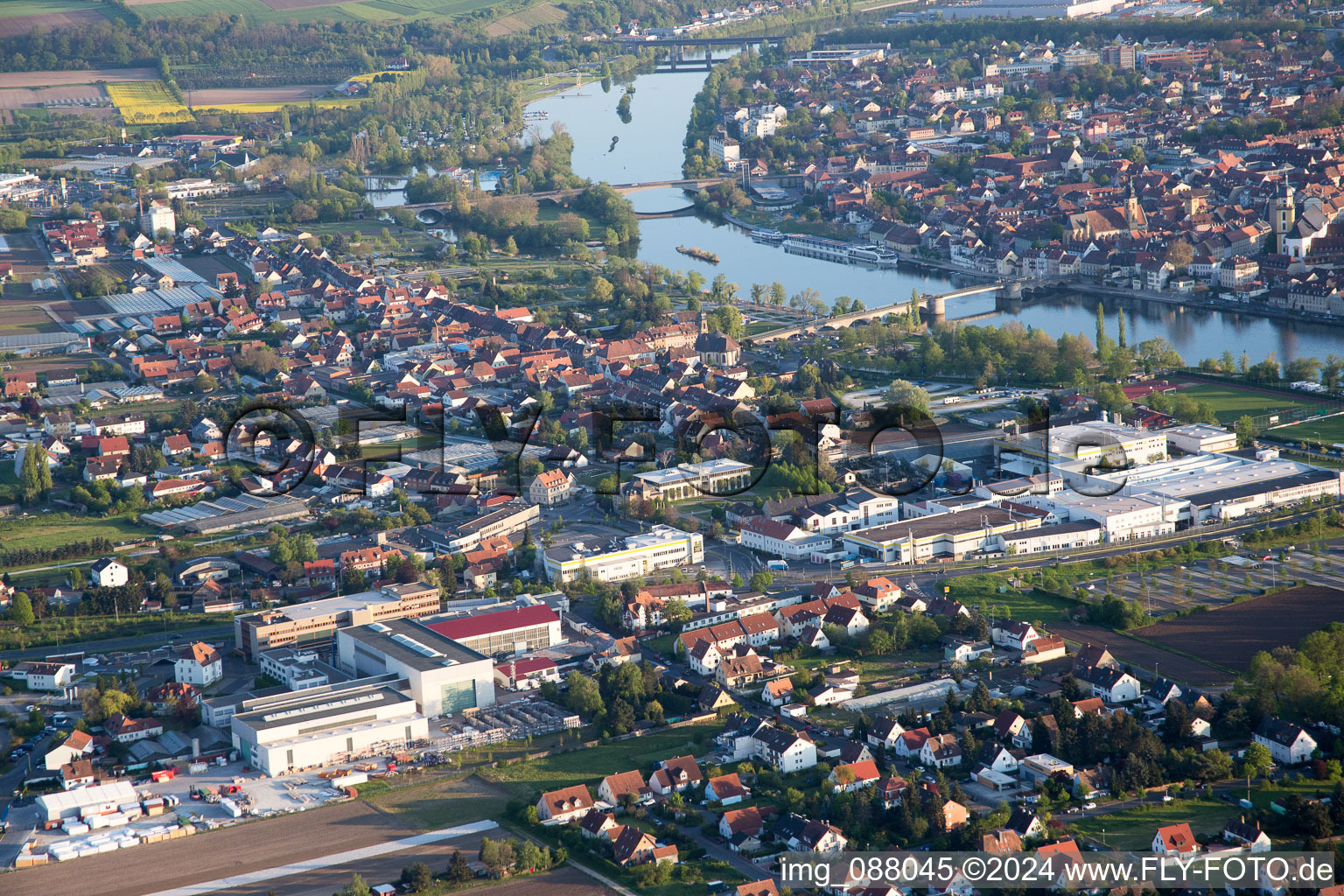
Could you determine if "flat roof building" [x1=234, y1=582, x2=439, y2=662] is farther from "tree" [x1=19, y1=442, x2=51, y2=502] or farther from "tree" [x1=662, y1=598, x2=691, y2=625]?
"tree" [x1=19, y1=442, x2=51, y2=502]

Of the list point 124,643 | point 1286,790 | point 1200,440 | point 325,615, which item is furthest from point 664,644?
point 1200,440

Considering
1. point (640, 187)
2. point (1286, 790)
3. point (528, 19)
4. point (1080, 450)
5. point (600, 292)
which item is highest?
point (528, 19)

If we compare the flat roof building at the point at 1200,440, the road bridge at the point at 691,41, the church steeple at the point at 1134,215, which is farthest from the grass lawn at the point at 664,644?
the road bridge at the point at 691,41

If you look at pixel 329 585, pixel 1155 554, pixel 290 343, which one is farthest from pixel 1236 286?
pixel 329 585

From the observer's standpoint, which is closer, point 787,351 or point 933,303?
point 787,351

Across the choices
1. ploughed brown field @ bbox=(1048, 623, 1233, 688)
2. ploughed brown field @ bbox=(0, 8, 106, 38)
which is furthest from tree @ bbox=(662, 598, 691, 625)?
ploughed brown field @ bbox=(0, 8, 106, 38)

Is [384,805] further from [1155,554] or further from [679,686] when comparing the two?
[1155,554]

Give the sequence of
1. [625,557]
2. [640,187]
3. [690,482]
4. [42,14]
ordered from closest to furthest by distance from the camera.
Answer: [625,557], [690,482], [640,187], [42,14]

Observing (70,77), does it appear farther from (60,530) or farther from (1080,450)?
(1080,450)
